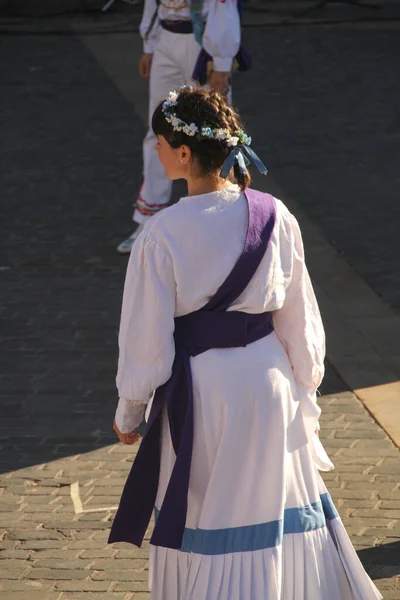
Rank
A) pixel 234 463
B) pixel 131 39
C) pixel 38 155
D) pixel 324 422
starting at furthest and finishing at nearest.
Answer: pixel 131 39
pixel 38 155
pixel 324 422
pixel 234 463

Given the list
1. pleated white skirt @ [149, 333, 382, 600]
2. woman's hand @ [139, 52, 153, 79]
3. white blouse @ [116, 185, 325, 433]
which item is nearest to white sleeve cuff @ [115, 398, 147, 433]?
white blouse @ [116, 185, 325, 433]

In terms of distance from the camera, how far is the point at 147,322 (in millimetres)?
3584

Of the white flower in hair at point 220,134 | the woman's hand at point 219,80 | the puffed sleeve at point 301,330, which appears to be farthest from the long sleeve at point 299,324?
the woman's hand at point 219,80

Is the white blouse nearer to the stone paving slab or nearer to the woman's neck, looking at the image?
the woman's neck

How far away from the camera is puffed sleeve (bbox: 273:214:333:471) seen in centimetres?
380

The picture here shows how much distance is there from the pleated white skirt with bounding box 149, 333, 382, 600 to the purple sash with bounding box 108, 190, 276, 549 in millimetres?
40

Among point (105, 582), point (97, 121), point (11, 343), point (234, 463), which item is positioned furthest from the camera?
point (97, 121)

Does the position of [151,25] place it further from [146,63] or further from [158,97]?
[158,97]

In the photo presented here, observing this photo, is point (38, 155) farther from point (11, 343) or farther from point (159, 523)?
point (159, 523)

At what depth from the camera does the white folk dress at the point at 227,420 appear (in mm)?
3580

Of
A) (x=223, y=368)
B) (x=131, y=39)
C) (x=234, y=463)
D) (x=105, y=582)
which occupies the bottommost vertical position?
(x=131, y=39)

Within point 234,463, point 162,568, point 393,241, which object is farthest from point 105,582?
point 393,241

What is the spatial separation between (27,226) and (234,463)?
5.79m

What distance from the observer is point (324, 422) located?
239 inches
